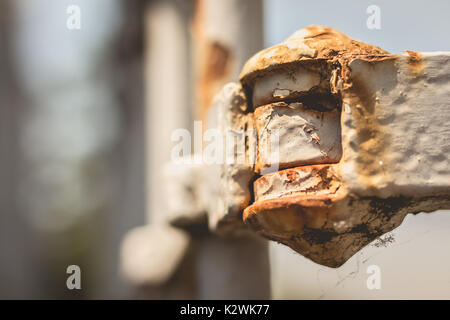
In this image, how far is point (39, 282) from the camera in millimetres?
3428

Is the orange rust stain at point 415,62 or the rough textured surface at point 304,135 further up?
the orange rust stain at point 415,62

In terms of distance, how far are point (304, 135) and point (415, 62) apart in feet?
0.48

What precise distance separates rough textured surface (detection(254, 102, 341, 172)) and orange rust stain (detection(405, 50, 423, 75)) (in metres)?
0.10

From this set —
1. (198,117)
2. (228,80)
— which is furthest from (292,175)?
(198,117)

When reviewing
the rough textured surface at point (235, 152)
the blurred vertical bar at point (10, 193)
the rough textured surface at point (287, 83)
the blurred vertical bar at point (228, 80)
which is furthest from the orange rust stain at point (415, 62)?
the blurred vertical bar at point (10, 193)

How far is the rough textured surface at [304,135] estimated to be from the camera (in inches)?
27.7

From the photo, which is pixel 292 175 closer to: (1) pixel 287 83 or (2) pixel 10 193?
(1) pixel 287 83

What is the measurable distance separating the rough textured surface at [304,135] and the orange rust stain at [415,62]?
3.8 inches

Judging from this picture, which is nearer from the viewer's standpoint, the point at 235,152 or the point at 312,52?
the point at 312,52

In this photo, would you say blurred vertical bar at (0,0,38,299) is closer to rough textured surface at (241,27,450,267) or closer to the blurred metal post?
the blurred metal post

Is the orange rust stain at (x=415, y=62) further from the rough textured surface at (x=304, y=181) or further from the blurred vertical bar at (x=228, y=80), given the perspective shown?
the blurred vertical bar at (x=228, y=80)

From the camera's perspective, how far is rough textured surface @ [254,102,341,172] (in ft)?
2.31

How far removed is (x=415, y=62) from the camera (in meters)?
0.67
